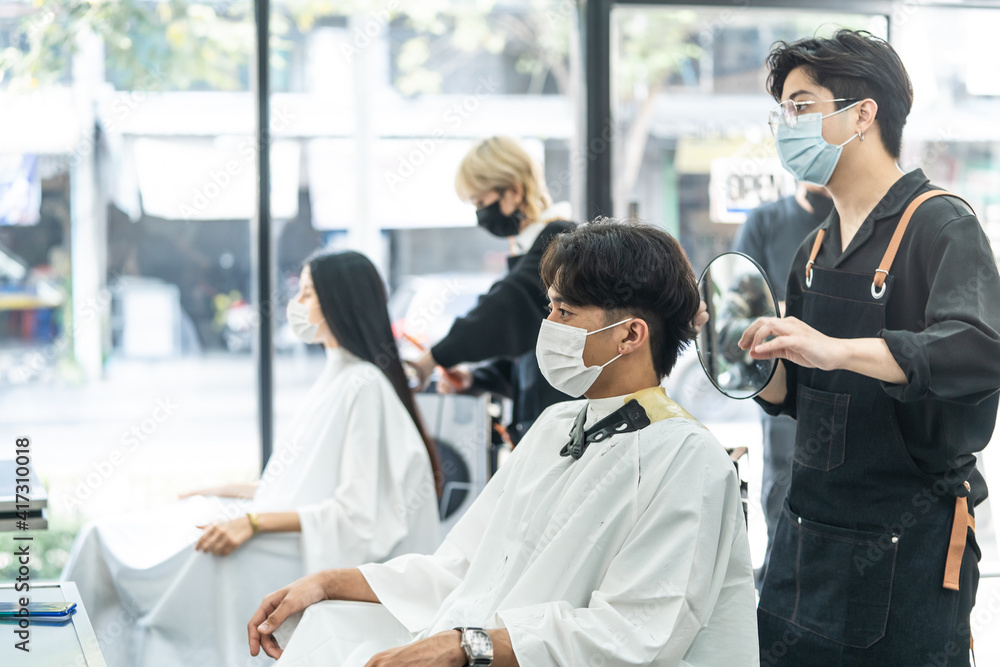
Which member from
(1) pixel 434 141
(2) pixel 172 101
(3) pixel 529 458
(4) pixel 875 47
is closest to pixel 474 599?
(3) pixel 529 458

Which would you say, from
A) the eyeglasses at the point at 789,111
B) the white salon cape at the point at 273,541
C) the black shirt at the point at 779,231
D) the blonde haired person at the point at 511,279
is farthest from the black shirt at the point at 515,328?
the eyeglasses at the point at 789,111

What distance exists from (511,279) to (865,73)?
1.22 metres

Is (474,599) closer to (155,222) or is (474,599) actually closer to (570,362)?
(570,362)

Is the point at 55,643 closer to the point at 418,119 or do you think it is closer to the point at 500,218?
the point at 500,218

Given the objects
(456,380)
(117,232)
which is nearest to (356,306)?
(456,380)

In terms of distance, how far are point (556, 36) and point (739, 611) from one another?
2.87m

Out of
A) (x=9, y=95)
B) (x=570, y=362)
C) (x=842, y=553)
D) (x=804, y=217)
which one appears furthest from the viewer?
(x=9, y=95)

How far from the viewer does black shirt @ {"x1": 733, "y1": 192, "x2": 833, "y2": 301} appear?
2.83 m

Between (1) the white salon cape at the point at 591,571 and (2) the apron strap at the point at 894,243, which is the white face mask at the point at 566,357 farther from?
(2) the apron strap at the point at 894,243

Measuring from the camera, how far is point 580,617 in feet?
4.38

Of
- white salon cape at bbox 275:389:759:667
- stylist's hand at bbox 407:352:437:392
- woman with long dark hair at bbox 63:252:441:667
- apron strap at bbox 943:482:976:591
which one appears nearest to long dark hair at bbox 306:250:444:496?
woman with long dark hair at bbox 63:252:441:667

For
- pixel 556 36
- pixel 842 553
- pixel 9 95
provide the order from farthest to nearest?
pixel 556 36, pixel 9 95, pixel 842 553

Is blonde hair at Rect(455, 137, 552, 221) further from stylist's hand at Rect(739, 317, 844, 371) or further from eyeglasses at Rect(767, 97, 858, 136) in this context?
stylist's hand at Rect(739, 317, 844, 371)

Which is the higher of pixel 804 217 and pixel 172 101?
pixel 172 101
